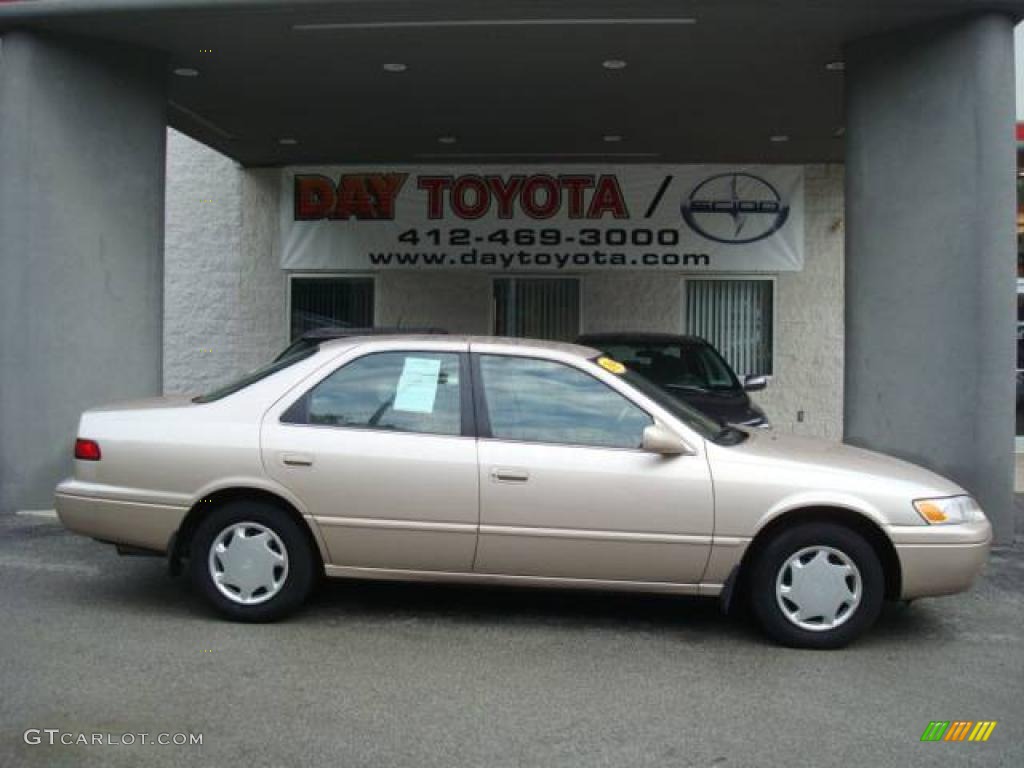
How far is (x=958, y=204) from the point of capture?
7.78 meters

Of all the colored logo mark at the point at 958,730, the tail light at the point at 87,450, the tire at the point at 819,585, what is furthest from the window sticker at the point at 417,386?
the colored logo mark at the point at 958,730

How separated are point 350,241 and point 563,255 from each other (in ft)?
9.47

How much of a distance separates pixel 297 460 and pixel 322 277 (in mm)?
9534

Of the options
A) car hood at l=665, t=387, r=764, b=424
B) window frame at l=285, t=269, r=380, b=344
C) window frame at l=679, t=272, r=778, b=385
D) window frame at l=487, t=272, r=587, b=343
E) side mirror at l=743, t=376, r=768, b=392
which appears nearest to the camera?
car hood at l=665, t=387, r=764, b=424

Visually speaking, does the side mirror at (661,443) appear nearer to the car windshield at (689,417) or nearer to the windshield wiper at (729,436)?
the car windshield at (689,417)

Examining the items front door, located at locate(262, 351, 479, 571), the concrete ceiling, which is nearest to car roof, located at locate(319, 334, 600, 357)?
front door, located at locate(262, 351, 479, 571)

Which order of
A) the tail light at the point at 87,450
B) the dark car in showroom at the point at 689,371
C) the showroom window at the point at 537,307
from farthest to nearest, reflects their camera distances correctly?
the showroom window at the point at 537,307
the dark car in showroom at the point at 689,371
the tail light at the point at 87,450

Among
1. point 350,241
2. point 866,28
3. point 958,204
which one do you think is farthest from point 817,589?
point 350,241

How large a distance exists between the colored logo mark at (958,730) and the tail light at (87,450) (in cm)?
422

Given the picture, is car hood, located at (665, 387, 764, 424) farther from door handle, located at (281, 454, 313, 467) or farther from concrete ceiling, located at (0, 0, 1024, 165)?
door handle, located at (281, 454, 313, 467)

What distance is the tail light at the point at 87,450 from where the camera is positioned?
18.6 feet

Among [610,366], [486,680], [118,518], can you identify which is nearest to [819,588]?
[610,366]

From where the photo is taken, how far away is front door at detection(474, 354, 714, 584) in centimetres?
527

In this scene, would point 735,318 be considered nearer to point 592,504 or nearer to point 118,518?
point 592,504
